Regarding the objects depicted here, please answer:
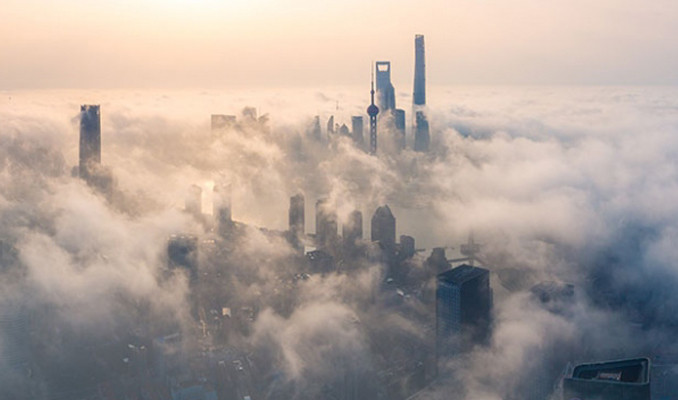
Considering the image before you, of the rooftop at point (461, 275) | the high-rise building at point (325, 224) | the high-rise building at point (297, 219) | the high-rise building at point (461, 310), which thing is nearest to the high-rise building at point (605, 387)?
the high-rise building at point (461, 310)

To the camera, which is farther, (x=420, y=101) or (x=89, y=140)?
(x=420, y=101)

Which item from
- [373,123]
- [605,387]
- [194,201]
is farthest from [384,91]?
[605,387]

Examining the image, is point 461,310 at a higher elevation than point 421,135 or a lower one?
lower

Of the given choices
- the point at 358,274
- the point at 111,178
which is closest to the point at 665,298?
the point at 358,274

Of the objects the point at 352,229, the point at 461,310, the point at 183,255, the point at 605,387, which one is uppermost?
the point at 605,387

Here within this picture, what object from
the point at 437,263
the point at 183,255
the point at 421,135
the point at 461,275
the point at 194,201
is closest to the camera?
the point at 461,275

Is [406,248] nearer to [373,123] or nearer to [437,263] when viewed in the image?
[437,263]

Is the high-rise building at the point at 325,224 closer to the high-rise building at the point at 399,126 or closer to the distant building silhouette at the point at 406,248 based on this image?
the distant building silhouette at the point at 406,248
